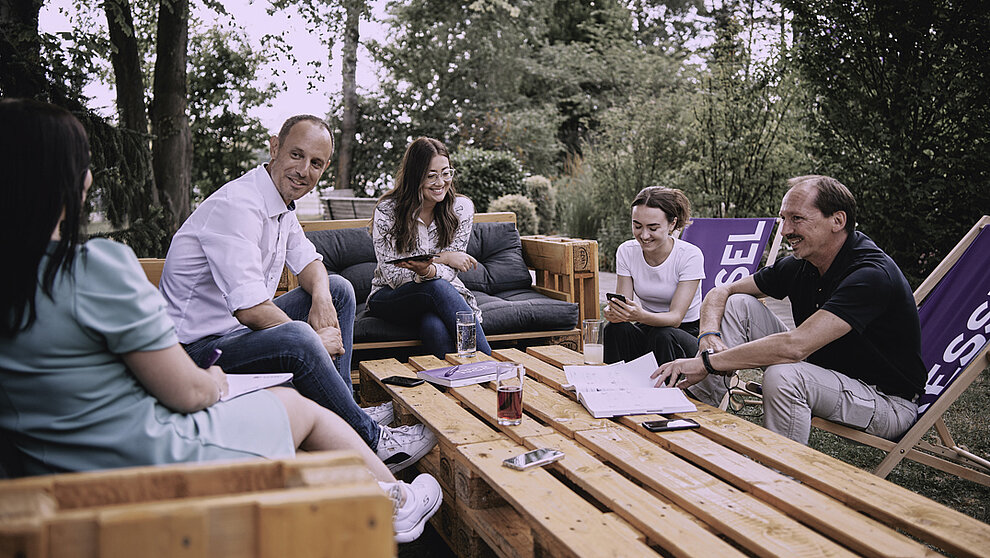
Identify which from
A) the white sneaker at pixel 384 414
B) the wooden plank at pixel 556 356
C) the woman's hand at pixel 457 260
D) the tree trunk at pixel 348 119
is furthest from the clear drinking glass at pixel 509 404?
the tree trunk at pixel 348 119

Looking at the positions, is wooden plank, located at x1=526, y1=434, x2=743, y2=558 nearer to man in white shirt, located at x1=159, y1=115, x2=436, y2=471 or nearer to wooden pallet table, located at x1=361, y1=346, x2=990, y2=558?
wooden pallet table, located at x1=361, y1=346, x2=990, y2=558

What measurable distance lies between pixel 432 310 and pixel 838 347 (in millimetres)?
1837

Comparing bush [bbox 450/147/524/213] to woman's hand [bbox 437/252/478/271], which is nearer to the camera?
woman's hand [bbox 437/252/478/271]

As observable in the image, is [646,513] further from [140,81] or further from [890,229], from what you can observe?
[140,81]

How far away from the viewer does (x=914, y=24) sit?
15.7ft

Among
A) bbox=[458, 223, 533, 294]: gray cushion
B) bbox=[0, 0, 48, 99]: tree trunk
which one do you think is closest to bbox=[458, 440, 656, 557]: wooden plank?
bbox=[458, 223, 533, 294]: gray cushion

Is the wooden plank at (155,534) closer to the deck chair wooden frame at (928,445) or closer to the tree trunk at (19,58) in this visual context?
the deck chair wooden frame at (928,445)

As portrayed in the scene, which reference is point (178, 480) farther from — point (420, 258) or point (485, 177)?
point (485, 177)

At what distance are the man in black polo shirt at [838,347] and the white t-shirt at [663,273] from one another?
66 cm

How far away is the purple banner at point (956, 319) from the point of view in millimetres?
2449

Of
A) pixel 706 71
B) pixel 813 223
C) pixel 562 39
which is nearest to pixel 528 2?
pixel 562 39

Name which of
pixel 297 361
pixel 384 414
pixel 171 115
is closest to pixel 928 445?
pixel 384 414

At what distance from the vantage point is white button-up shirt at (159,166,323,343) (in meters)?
2.28

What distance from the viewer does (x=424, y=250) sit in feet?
12.3
